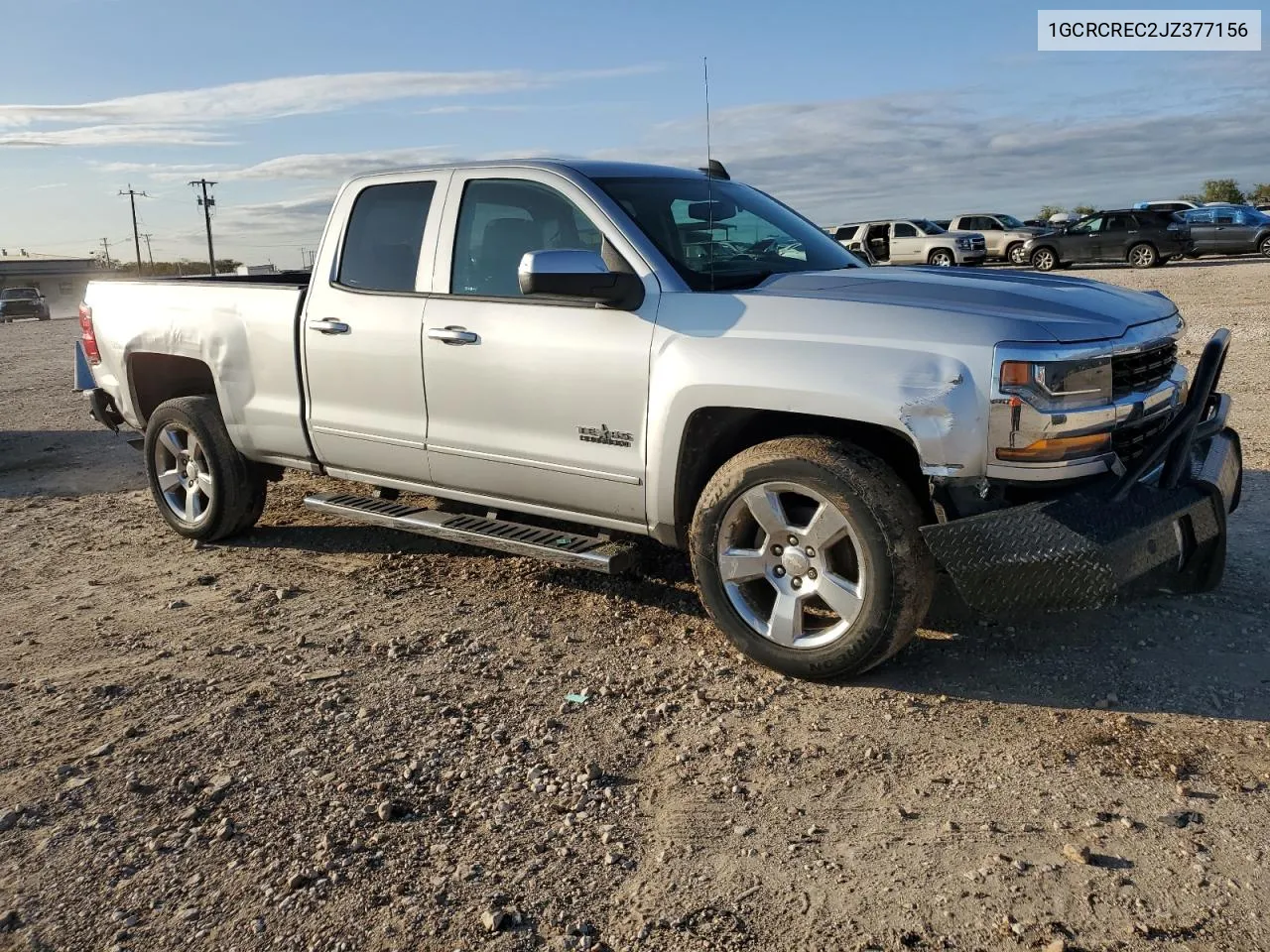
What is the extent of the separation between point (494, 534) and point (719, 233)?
165cm

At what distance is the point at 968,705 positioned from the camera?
3836mm

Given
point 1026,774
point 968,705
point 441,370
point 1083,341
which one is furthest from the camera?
point 441,370

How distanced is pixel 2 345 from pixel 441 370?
23.8m

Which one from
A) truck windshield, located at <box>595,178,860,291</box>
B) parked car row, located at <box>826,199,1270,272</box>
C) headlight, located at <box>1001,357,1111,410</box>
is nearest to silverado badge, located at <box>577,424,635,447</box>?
truck windshield, located at <box>595,178,860,291</box>

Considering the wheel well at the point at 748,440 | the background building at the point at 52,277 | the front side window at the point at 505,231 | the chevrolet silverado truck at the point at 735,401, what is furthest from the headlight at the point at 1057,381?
the background building at the point at 52,277

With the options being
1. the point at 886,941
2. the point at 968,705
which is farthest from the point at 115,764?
the point at 968,705

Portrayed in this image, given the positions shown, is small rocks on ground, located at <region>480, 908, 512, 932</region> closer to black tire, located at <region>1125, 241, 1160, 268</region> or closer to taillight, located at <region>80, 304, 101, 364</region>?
taillight, located at <region>80, 304, 101, 364</region>

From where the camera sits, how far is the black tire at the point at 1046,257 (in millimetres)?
28045

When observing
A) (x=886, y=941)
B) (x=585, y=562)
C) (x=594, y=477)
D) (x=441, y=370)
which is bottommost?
(x=886, y=941)

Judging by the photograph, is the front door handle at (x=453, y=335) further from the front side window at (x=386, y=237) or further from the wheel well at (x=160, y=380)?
the wheel well at (x=160, y=380)

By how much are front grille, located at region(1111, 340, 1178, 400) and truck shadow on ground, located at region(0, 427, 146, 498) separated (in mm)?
6591

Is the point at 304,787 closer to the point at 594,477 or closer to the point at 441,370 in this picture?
the point at 594,477

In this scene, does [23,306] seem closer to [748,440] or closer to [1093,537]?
[748,440]

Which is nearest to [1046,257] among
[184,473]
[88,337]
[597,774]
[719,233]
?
[719,233]
